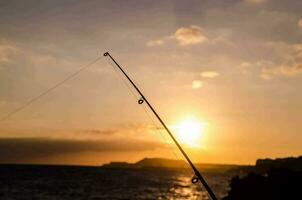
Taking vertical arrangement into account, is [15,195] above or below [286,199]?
above

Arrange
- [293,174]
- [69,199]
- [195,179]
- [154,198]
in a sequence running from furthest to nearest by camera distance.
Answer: [154,198], [69,199], [293,174], [195,179]

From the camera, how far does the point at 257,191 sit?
1166 inches

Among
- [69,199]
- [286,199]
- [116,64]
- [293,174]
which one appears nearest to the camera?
[116,64]

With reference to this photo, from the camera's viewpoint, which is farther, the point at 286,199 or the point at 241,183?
the point at 241,183

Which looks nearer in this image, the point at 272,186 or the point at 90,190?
the point at 272,186

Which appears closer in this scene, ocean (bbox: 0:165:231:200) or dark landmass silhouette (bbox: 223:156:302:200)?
dark landmass silhouette (bbox: 223:156:302:200)

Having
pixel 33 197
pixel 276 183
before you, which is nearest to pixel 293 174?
pixel 276 183

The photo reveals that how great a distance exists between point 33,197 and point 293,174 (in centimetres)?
5184

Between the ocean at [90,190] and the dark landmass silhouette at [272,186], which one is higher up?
the ocean at [90,190]

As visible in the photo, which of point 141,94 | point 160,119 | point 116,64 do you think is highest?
point 116,64

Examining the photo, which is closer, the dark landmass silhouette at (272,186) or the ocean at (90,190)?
the dark landmass silhouette at (272,186)

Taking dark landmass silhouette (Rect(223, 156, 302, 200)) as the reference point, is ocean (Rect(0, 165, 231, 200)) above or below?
above

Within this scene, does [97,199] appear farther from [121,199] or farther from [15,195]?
[15,195]

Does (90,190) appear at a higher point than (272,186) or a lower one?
higher
